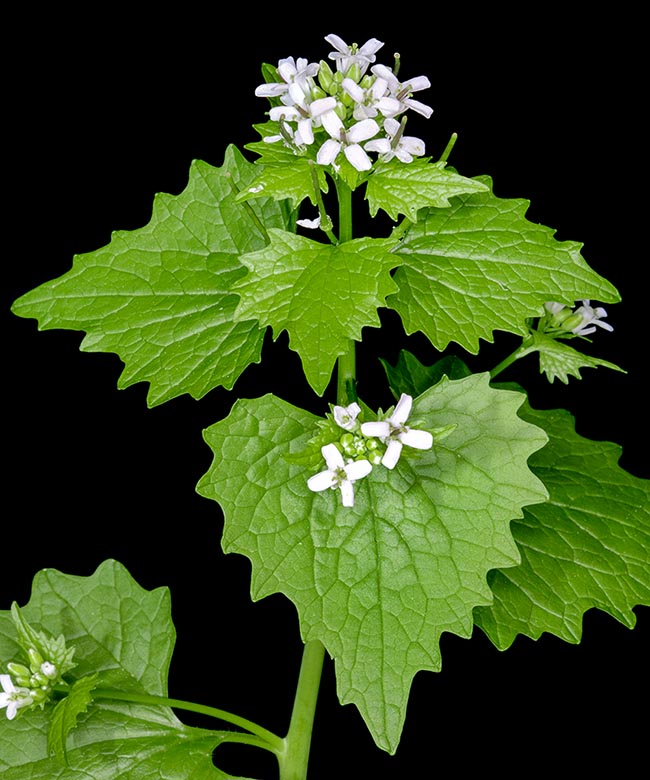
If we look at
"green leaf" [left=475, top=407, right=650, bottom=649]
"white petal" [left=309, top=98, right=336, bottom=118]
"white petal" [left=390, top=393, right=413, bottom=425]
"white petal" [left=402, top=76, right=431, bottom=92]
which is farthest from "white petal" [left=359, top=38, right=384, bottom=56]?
"green leaf" [left=475, top=407, right=650, bottom=649]

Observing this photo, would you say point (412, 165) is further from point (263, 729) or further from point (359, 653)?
point (263, 729)

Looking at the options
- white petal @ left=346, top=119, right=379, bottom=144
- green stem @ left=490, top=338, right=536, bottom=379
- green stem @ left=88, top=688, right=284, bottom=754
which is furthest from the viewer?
green stem @ left=490, top=338, right=536, bottom=379

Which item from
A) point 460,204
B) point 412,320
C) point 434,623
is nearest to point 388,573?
point 434,623

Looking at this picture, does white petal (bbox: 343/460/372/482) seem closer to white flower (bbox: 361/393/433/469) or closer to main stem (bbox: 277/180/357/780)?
white flower (bbox: 361/393/433/469)

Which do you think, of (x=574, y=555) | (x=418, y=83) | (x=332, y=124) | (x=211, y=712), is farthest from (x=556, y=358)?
(x=211, y=712)

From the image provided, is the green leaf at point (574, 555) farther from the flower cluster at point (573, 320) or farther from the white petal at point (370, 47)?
the white petal at point (370, 47)

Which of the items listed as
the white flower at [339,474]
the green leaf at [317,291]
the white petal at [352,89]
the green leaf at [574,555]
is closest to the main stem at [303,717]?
the green leaf at [574,555]
